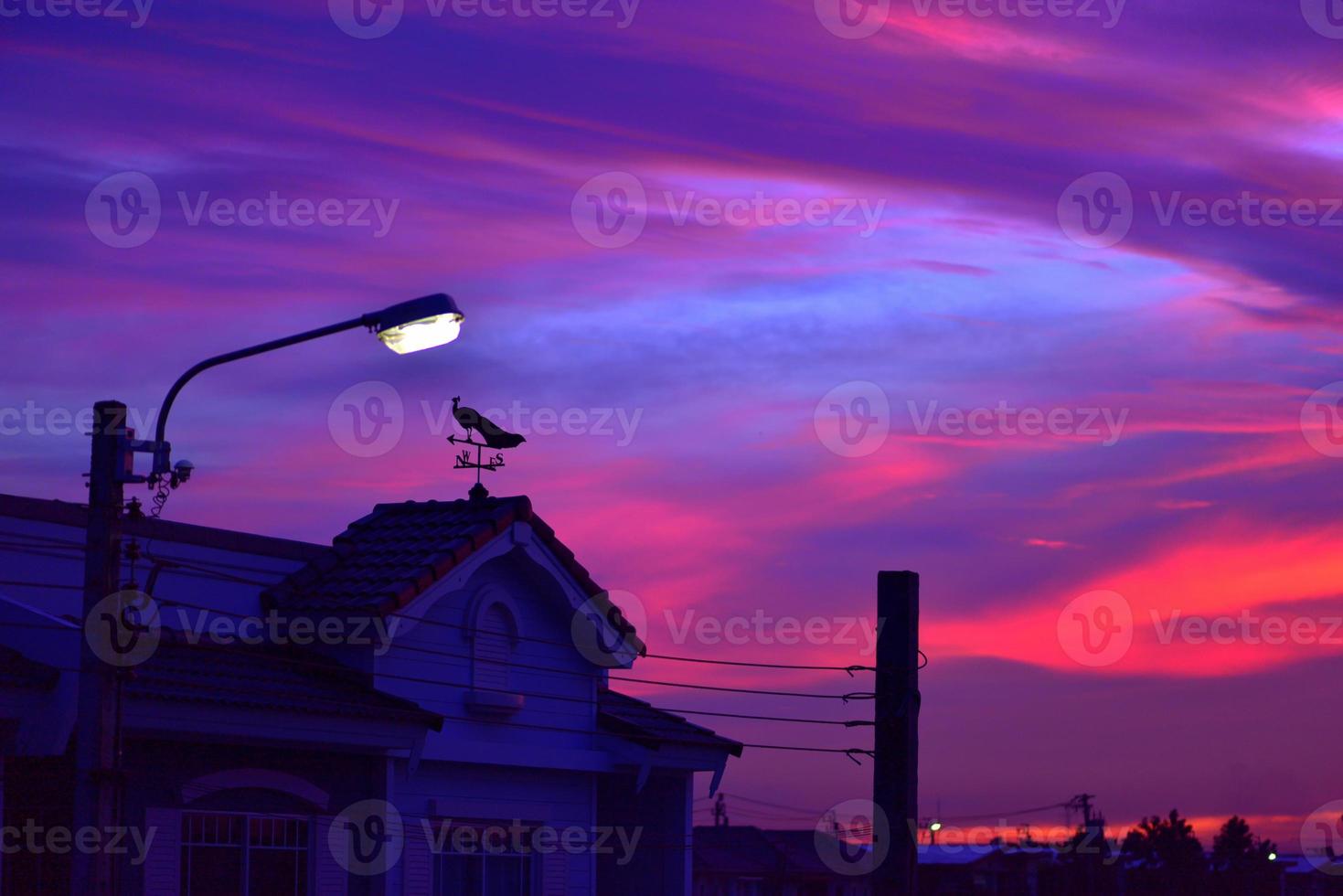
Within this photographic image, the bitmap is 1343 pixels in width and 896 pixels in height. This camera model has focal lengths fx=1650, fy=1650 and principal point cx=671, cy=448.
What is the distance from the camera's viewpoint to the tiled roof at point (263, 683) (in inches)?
714

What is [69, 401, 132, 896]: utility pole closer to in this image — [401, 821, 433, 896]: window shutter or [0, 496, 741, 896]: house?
[0, 496, 741, 896]: house

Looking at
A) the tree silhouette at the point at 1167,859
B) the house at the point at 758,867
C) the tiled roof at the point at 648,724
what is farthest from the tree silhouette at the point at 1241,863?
the tiled roof at the point at 648,724

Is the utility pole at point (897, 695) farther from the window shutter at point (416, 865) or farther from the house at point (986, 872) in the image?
the house at point (986, 872)

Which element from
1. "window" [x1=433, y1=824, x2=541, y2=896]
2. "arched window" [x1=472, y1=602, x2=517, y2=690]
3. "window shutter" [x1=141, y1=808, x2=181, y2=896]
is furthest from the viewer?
"arched window" [x1=472, y1=602, x2=517, y2=690]

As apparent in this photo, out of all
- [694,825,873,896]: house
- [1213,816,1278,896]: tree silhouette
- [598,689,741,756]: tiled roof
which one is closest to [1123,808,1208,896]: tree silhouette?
[1213,816,1278,896]: tree silhouette

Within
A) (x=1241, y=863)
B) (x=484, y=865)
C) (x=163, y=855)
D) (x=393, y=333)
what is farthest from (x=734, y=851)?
(x=393, y=333)

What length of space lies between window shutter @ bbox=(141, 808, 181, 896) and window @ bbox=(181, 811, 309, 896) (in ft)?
0.57

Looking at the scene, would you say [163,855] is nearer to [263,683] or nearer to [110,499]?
[263,683]

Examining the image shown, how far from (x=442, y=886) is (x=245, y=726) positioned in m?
5.10

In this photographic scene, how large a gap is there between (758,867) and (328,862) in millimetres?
53756

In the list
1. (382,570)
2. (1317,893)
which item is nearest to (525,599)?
(382,570)

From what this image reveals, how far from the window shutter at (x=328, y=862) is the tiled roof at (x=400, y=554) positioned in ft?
9.29

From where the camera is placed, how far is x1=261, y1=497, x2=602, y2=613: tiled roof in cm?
2195

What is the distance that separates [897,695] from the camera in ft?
59.7
